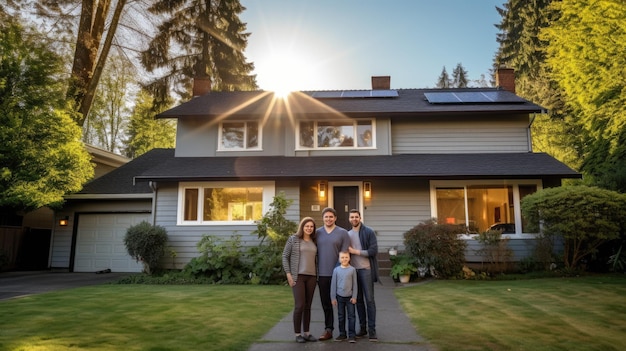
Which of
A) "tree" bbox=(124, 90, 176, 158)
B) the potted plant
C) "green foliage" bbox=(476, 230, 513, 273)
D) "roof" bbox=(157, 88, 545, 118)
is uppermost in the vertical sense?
"tree" bbox=(124, 90, 176, 158)

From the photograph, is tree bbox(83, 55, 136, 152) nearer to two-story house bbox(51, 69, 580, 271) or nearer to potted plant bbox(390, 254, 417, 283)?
two-story house bbox(51, 69, 580, 271)

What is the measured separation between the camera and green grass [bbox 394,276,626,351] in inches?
183

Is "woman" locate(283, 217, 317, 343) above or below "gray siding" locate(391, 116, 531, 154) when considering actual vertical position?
below

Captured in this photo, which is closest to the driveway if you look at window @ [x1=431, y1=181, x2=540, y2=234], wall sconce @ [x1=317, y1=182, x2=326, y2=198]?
wall sconce @ [x1=317, y1=182, x2=326, y2=198]

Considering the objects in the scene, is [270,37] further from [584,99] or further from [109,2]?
[584,99]

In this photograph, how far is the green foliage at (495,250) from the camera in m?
10.9

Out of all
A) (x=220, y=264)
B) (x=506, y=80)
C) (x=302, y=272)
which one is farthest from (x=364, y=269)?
(x=506, y=80)

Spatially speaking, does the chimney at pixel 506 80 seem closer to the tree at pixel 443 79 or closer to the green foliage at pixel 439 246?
the green foliage at pixel 439 246

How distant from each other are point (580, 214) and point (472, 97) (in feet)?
20.0

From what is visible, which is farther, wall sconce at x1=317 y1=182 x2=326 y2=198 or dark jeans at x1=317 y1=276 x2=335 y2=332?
wall sconce at x1=317 y1=182 x2=326 y2=198

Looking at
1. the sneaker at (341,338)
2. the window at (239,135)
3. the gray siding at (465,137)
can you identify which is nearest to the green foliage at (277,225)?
the window at (239,135)

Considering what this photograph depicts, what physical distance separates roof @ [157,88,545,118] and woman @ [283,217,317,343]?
8.89m

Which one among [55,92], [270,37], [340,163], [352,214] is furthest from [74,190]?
[352,214]

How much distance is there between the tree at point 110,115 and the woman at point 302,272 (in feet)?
90.5
